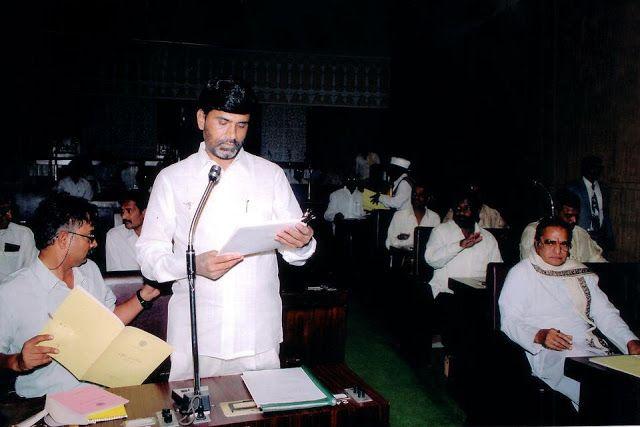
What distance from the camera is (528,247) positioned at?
4.50m

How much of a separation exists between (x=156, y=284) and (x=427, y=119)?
797 cm

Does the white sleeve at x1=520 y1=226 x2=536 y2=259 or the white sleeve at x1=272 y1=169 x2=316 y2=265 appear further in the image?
the white sleeve at x1=520 y1=226 x2=536 y2=259

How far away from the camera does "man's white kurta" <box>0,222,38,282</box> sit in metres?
4.13

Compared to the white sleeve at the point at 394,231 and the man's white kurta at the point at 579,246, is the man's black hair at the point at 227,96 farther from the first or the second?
the white sleeve at the point at 394,231

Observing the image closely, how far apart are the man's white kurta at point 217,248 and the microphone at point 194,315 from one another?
0.18 metres

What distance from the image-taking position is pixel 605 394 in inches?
84.2

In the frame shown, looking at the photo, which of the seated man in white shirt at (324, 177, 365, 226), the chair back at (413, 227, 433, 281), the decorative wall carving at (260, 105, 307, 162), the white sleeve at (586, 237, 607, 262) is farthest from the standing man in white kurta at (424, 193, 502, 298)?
the decorative wall carving at (260, 105, 307, 162)

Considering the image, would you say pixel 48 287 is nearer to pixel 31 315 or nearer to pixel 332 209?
pixel 31 315

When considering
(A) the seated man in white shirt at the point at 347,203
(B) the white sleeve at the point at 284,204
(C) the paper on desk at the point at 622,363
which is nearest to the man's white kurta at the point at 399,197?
(A) the seated man in white shirt at the point at 347,203

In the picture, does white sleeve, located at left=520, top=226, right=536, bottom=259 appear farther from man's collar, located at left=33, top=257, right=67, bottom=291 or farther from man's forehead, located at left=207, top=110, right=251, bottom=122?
man's collar, located at left=33, top=257, right=67, bottom=291

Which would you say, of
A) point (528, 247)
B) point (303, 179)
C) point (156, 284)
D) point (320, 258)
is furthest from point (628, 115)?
point (303, 179)

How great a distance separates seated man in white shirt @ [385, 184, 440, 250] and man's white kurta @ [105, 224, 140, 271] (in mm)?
2782

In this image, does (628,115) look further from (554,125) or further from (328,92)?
(328,92)

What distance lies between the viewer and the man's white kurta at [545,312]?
9.80ft
